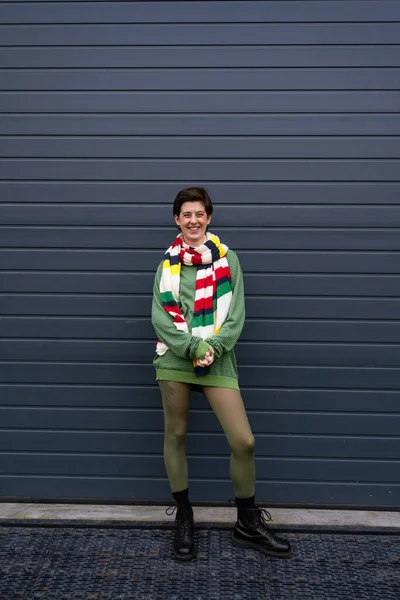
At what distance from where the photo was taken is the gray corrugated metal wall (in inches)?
158

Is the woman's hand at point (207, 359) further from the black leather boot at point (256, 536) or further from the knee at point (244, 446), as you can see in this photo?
the black leather boot at point (256, 536)

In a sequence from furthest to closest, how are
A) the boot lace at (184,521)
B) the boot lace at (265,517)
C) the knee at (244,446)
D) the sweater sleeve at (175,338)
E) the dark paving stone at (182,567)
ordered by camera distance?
1. the boot lace at (265,517)
2. the boot lace at (184,521)
3. the knee at (244,446)
4. the sweater sleeve at (175,338)
5. the dark paving stone at (182,567)

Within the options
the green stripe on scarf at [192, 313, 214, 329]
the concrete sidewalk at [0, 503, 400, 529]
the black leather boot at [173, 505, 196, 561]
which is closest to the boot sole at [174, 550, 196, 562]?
the black leather boot at [173, 505, 196, 561]

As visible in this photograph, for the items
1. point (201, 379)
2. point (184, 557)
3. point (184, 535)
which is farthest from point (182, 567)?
point (201, 379)

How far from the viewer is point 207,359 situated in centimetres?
340

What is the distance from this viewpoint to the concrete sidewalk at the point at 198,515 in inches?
157

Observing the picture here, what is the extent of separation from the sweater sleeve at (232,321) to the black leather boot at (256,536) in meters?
0.99

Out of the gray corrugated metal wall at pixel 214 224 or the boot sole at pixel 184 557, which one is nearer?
the boot sole at pixel 184 557

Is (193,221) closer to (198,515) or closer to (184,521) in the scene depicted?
(184,521)

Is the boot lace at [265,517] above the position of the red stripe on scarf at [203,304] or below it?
below

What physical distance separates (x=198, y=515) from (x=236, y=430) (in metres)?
0.89

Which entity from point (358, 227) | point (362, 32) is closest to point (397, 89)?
point (362, 32)

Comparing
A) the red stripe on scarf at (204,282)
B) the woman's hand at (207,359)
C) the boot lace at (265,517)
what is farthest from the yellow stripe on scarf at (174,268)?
the boot lace at (265,517)

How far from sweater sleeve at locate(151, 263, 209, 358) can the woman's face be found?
0.38m
